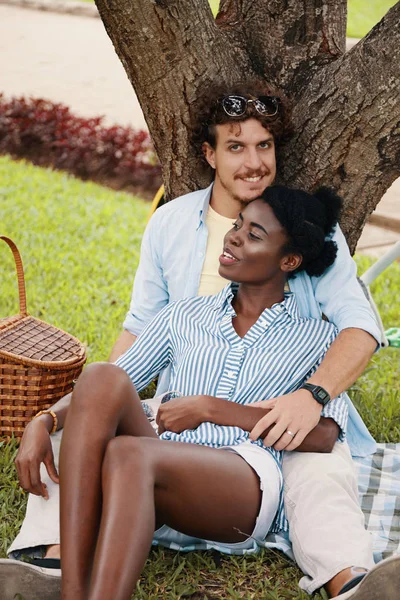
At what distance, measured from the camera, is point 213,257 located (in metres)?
3.79

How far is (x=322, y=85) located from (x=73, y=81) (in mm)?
9860

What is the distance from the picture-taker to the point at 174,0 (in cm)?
367

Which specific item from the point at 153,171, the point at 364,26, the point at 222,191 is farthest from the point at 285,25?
the point at 364,26

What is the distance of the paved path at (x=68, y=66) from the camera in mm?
11781

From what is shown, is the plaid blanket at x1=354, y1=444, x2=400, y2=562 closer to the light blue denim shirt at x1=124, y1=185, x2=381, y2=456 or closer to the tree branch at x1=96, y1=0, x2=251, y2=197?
the light blue denim shirt at x1=124, y1=185, x2=381, y2=456

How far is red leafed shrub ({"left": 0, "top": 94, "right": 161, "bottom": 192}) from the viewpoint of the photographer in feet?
30.2

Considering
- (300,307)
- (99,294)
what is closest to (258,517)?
(300,307)

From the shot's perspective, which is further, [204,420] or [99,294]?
[99,294]

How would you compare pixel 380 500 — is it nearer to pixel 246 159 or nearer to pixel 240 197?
pixel 240 197

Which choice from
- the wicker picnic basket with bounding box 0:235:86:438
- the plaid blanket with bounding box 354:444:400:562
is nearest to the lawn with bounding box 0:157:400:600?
the wicker picnic basket with bounding box 0:235:86:438

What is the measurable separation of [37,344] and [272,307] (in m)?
1.14

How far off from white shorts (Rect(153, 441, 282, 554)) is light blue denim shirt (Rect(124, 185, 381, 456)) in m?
0.71

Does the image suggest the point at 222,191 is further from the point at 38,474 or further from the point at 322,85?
the point at 38,474

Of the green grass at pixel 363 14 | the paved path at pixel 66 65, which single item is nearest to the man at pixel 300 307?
the paved path at pixel 66 65
